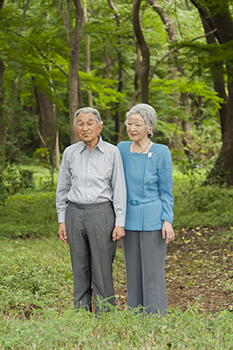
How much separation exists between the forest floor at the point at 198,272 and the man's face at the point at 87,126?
80.6 inches

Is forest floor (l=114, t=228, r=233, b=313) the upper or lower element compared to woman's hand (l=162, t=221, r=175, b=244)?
lower

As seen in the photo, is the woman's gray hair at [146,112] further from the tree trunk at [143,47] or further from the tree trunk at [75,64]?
the tree trunk at [143,47]

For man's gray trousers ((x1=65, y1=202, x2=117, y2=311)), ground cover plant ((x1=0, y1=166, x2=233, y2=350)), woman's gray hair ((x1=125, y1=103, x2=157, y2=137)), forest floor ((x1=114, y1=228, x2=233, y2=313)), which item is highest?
woman's gray hair ((x1=125, y1=103, x2=157, y2=137))

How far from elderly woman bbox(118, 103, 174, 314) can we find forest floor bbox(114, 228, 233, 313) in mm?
755

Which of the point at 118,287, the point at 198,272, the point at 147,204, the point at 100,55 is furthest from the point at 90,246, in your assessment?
the point at 100,55

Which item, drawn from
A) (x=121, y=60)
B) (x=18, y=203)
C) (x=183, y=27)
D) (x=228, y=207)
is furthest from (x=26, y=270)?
(x=183, y=27)

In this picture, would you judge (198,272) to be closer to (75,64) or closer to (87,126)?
(87,126)

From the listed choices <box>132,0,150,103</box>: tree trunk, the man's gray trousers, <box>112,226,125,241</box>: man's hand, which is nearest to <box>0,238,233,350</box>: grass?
the man's gray trousers

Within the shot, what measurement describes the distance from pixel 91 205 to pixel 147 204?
→ 515 millimetres

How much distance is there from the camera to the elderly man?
351 centimetres

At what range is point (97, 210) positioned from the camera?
3506 millimetres

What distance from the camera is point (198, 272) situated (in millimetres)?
6152

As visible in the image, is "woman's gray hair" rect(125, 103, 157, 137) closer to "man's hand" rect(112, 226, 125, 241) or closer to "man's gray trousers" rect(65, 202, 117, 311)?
"man's gray trousers" rect(65, 202, 117, 311)

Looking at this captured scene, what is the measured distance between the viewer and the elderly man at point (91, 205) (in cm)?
351
